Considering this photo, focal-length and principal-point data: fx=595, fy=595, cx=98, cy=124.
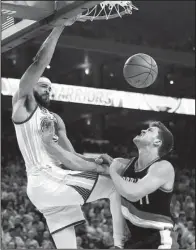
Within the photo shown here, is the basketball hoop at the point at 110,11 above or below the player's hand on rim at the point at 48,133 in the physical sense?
above

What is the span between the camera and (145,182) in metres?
4.66

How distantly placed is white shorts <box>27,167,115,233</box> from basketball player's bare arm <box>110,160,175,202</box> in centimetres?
26

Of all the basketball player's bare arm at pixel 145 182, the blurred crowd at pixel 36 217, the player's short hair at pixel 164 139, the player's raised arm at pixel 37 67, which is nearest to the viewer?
the basketball player's bare arm at pixel 145 182

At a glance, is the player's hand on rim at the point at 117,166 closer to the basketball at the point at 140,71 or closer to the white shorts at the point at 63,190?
the white shorts at the point at 63,190

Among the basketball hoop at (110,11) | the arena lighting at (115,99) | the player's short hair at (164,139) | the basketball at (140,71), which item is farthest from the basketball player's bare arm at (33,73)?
the arena lighting at (115,99)

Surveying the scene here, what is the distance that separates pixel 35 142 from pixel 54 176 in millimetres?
322

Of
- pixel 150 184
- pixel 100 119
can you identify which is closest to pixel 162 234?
pixel 150 184

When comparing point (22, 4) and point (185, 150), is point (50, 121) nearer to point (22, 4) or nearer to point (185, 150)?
point (22, 4)

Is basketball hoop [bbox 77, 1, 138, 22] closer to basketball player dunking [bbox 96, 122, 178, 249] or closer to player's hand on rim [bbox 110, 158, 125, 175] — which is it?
basketball player dunking [bbox 96, 122, 178, 249]

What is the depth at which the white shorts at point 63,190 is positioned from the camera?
16.0 feet

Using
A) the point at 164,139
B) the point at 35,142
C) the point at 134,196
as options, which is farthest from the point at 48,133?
the point at 164,139

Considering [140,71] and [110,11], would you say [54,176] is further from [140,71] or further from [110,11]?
[110,11]

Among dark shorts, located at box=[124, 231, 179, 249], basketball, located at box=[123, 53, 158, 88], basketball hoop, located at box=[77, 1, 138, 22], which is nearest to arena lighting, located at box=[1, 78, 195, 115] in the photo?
basketball hoop, located at box=[77, 1, 138, 22]

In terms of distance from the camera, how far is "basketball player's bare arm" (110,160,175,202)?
15.3ft
